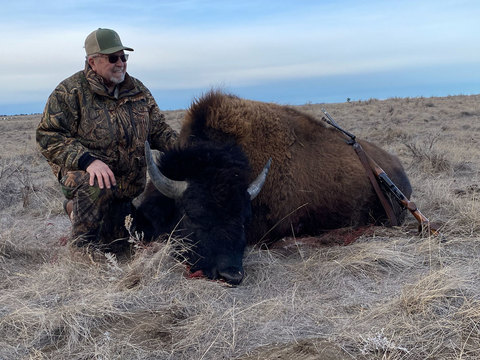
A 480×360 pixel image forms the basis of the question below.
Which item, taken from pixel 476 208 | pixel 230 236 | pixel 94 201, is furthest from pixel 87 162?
pixel 476 208

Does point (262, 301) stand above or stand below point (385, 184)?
below

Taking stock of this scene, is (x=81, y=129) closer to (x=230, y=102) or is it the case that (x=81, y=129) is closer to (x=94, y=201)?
(x=94, y=201)

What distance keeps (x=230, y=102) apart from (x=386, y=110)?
22.2 metres

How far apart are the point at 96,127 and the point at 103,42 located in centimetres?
83

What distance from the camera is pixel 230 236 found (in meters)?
4.07

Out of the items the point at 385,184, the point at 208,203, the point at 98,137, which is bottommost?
the point at 385,184

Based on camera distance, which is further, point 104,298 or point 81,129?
Result: point 81,129

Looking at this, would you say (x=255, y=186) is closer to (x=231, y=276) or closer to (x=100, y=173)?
(x=231, y=276)

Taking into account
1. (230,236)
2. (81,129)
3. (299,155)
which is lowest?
(230,236)

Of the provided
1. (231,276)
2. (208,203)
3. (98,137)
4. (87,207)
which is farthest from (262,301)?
(98,137)

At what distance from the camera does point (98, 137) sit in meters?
4.88

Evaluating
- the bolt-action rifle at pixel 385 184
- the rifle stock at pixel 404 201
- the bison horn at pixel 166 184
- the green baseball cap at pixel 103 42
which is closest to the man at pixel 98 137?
the green baseball cap at pixel 103 42

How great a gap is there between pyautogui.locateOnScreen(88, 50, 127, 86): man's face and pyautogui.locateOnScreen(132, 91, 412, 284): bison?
857 mm

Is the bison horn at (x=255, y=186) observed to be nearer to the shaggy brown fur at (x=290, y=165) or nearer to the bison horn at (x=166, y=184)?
the shaggy brown fur at (x=290, y=165)
